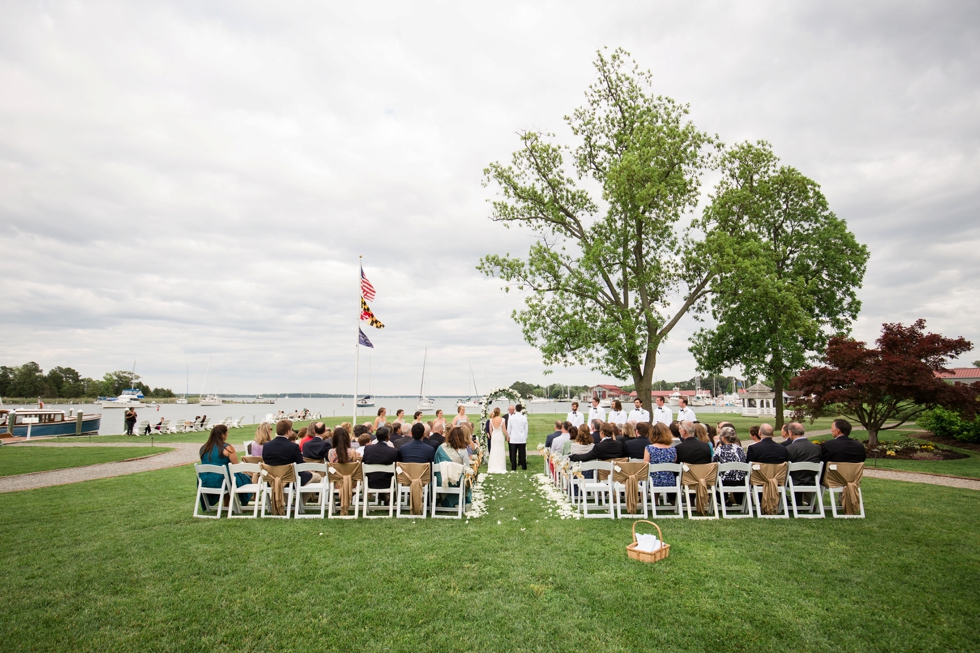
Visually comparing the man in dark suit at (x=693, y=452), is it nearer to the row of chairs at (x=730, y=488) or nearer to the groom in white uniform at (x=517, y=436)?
the row of chairs at (x=730, y=488)

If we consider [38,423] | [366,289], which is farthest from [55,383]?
[366,289]

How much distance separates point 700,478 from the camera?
7.59 metres

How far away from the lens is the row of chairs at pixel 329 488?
7766mm

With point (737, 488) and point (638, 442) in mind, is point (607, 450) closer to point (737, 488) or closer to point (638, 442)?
point (638, 442)

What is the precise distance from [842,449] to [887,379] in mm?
8513

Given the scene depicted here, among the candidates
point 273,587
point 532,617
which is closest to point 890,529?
point 532,617

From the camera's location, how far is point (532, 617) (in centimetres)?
422

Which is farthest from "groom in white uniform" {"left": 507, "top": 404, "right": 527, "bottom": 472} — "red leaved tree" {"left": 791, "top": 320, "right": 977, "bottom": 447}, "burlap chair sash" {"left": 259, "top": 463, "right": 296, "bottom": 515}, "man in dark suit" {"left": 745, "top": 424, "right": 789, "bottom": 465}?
"red leaved tree" {"left": 791, "top": 320, "right": 977, "bottom": 447}

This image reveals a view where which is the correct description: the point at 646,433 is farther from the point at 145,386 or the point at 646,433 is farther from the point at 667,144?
the point at 145,386

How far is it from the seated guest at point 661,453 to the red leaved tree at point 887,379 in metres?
9.91

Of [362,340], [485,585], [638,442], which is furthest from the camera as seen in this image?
[362,340]

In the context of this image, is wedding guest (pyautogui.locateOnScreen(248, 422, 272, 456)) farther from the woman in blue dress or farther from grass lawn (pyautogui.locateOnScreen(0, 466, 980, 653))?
grass lawn (pyautogui.locateOnScreen(0, 466, 980, 653))

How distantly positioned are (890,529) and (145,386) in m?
159

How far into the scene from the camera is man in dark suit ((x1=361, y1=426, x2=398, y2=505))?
781 cm
